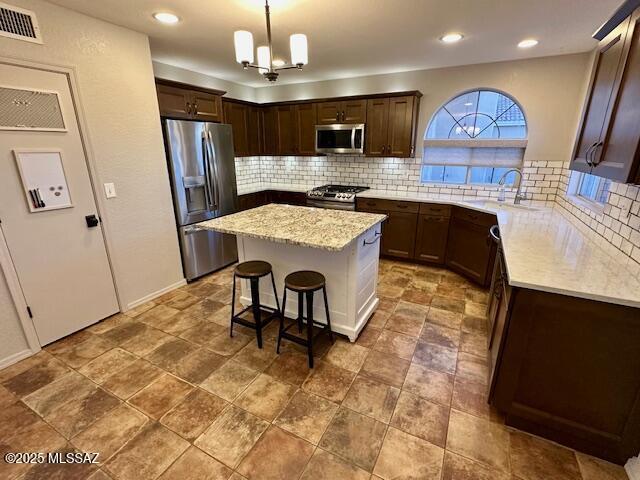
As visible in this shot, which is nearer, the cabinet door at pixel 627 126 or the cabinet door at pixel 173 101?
the cabinet door at pixel 627 126

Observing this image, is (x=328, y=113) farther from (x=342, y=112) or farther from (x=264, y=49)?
(x=264, y=49)

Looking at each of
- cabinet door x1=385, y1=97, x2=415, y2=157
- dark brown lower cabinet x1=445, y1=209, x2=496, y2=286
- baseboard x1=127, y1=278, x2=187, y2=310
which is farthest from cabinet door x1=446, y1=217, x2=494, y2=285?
baseboard x1=127, y1=278, x2=187, y2=310

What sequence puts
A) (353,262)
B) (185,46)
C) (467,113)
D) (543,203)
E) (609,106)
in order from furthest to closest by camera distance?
1. (467,113)
2. (543,203)
3. (185,46)
4. (353,262)
5. (609,106)

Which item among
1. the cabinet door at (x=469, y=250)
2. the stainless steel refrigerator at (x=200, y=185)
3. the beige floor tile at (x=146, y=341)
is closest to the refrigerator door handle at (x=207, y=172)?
the stainless steel refrigerator at (x=200, y=185)

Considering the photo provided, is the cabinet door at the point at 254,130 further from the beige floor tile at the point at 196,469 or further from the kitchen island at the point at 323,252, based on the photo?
the beige floor tile at the point at 196,469

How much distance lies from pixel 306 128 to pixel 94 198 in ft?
9.84

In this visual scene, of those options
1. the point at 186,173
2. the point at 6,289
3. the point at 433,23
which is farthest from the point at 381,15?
the point at 6,289

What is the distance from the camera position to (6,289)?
219 cm

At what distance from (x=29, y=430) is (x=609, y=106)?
3805mm

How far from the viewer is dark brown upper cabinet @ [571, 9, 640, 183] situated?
1.36 metres

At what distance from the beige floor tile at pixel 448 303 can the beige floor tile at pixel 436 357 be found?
2.22 ft

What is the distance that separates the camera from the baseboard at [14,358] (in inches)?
87.4

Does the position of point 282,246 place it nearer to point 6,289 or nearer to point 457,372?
point 457,372

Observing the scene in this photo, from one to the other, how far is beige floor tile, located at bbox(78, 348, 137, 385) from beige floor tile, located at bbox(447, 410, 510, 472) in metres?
2.31
